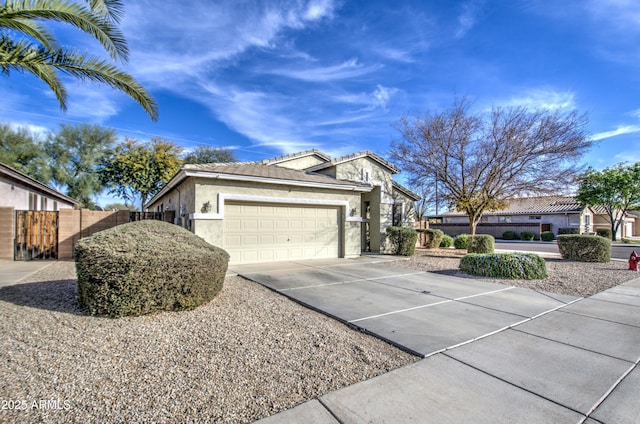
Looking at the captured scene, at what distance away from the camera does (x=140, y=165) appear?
85.7 feet

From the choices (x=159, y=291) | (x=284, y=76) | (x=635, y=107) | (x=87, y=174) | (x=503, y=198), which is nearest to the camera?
(x=159, y=291)

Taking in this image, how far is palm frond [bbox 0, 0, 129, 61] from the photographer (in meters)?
6.10

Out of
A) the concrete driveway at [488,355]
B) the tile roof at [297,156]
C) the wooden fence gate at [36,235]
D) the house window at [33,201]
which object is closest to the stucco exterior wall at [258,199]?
the concrete driveway at [488,355]

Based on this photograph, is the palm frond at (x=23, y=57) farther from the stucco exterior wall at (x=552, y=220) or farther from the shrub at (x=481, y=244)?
the stucco exterior wall at (x=552, y=220)

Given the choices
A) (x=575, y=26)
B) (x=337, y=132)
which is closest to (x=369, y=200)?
(x=337, y=132)

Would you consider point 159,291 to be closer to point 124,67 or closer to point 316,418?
point 316,418

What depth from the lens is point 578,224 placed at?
97.4 feet

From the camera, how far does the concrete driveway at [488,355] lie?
2680 mm

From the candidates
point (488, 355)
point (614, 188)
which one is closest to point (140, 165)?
point (488, 355)

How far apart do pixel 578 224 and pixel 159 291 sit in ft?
120

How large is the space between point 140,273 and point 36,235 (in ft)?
34.0

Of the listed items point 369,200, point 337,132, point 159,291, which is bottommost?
point 159,291

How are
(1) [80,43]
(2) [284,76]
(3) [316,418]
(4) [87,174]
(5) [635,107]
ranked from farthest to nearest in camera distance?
(4) [87,174] → (2) [284,76] → (5) [635,107] → (1) [80,43] → (3) [316,418]

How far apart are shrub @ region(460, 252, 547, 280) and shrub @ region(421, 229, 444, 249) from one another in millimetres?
10329
